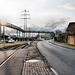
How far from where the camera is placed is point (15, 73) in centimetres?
534

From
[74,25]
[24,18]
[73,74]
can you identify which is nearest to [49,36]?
[24,18]

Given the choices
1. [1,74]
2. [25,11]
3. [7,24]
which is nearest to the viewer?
[1,74]

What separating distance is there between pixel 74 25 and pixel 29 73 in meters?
36.7

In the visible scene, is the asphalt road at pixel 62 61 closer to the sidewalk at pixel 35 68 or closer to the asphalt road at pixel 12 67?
the sidewalk at pixel 35 68

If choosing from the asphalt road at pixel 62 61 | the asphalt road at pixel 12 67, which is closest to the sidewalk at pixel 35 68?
the asphalt road at pixel 12 67

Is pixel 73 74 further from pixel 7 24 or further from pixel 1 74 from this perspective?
pixel 7 24

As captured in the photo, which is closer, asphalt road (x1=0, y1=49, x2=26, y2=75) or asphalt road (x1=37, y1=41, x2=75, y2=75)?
asphalt road (x1=0, y1=49, x2=26, y2=75)

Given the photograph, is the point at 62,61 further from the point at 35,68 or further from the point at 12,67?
the point at 12,67

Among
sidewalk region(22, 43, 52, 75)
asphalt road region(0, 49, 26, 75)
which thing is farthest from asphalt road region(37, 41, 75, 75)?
asphalt road region(0, 49, 26, 75)

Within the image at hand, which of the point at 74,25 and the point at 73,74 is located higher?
the point at 74,25

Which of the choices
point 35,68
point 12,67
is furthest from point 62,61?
point 12,67

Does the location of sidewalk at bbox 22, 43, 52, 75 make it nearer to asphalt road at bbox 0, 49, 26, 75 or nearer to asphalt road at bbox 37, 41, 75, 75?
asphalt road at bbox 0, 49, 26, 75

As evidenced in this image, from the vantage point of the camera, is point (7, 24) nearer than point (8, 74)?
No

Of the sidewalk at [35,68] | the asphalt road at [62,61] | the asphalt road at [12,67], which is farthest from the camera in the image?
the asphalt road at [62,61]
